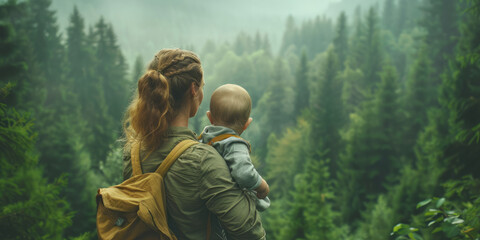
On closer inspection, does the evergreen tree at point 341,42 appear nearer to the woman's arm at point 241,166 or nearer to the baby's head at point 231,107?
the baby's head at point 231,107

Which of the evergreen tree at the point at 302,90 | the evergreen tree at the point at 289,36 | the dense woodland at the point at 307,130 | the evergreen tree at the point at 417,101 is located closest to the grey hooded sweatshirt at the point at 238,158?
the dense woodland at the point at 307,130

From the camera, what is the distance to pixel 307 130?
38312 mm

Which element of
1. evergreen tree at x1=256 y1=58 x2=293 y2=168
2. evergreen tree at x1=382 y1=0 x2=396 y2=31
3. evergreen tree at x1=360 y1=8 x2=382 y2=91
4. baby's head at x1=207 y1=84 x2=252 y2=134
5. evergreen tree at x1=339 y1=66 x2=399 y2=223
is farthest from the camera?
evergreen tree at x1=382 y1=0 x2=396 y2=31

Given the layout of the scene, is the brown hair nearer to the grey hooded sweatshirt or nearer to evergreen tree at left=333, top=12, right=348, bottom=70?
the grey hooded sweatshirt

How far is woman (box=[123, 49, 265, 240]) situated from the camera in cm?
206

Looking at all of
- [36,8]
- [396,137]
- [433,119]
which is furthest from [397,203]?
[36,8]

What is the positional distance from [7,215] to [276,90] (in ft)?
152

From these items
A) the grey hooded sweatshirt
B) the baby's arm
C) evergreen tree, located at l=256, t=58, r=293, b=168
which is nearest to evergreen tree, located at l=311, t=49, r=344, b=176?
evergreen tree, located at l=256, t=58, r=293, b=168

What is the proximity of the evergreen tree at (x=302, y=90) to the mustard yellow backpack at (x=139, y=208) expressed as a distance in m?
47.2

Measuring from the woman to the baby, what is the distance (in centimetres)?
9

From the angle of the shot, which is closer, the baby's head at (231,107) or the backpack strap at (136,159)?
the backpack strap at (136,159)

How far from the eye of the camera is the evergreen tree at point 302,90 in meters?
49.4

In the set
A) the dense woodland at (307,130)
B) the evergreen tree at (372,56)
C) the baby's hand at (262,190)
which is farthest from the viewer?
the evergreen tree at (372,56)

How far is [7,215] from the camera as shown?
15.6 ft
